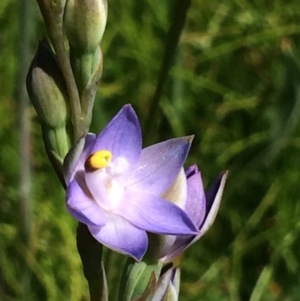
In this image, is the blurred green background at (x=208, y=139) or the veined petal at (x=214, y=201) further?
the blurred green background at (x=208, y=139)

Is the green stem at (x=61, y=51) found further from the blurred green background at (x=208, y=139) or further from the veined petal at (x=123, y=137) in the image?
the blurred green background at (x=208, y=139)

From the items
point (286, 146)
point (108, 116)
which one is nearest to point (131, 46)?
point (108, 116)

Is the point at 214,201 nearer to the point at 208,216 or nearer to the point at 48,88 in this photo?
the point at 208,216

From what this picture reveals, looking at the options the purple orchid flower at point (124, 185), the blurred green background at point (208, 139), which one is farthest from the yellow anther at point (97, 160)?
the blurred green background at point (208, 139)

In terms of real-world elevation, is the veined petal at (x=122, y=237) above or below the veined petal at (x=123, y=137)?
below

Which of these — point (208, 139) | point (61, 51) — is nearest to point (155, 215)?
point (61, 51)

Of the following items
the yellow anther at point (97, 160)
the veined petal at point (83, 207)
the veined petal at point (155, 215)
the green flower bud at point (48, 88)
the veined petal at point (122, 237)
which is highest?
the green flower bud at point (48, 88)

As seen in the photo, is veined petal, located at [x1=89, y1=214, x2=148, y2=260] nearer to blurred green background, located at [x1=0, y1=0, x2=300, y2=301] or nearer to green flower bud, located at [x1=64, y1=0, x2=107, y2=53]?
green flower bud, located at [x1=64, y1=0, x2=107, y2=53]
